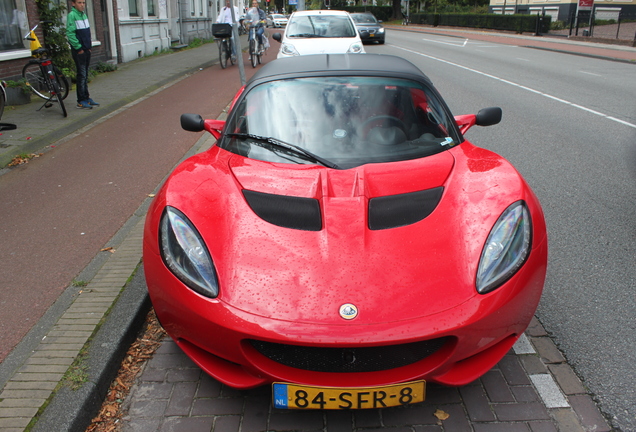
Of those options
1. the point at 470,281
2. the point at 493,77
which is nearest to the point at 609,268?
the point at 470,281

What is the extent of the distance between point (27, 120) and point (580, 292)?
832cm

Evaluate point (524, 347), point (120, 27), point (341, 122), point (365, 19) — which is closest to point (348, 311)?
point (524, 347)

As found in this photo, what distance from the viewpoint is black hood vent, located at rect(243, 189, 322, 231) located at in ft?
8.42

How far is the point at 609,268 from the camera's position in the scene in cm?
386

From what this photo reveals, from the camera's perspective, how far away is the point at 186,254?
2482 millimetres

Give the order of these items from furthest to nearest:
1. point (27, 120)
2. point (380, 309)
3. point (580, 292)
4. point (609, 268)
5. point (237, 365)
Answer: point (27, 120) → point (609, 268) → point (580, 292) → point (237, 365) → point (380, 309)

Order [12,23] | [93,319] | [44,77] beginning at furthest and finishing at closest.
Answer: [12,23] → [44,77] → [93,319]

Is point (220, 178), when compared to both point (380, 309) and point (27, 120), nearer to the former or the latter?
point (380, 309)

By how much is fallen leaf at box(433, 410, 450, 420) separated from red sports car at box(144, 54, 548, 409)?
0.26 m

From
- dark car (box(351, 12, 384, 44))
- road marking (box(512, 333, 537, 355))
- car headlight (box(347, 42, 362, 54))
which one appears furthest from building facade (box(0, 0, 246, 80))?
road marking (box(512, 333, 537, 355))

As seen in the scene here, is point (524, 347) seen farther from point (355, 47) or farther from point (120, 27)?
point (120, 27)

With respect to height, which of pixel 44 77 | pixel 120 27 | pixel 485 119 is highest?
pixel 120 27

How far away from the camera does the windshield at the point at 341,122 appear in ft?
10.6

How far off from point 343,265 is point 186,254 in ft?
2.30
